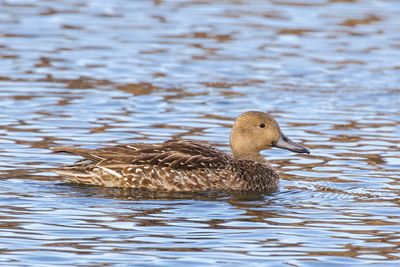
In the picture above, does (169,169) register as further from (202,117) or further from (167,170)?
(202,117)

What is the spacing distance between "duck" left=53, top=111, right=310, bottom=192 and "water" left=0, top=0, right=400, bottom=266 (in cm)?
23

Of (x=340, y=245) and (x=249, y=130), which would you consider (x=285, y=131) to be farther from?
(x=340, y=245)

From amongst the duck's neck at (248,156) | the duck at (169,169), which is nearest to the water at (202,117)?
the duck at (169,169)

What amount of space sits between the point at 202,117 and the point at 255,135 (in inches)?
123

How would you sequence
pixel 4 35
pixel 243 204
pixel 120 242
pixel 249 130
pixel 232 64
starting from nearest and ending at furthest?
pixel 120 242
pixel 243 204
pixel 249 130
pixel 232 64
pixel 4 35

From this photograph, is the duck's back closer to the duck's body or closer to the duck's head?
the duck's body

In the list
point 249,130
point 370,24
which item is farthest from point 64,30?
point 249,130

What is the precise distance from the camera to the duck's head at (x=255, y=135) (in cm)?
1441

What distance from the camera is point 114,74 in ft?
65.9

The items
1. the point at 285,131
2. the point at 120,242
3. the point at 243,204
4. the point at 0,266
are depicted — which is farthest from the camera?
the point at 285,131

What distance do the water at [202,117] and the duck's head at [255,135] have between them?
18.5 inches

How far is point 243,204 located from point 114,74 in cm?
731

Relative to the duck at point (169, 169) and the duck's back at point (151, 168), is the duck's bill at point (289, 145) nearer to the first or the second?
the duck at point (169, 169)

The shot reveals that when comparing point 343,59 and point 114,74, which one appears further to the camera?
point 343,59
